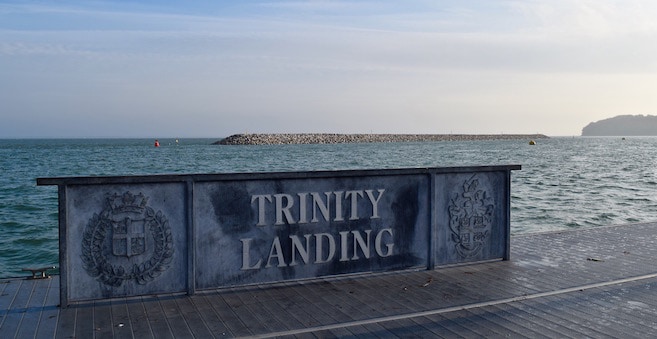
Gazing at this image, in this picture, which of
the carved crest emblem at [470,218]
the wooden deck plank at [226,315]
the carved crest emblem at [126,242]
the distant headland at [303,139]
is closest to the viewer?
the wooden deck plank at [226,315]

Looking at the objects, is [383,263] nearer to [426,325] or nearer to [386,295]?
[386,295]

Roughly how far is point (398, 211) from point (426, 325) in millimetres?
2202

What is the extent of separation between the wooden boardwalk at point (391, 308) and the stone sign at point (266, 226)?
20 cm

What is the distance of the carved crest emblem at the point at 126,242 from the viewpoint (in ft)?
19.8

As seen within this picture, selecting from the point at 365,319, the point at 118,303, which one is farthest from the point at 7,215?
the point at 365,319

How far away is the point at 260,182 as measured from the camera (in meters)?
6.66

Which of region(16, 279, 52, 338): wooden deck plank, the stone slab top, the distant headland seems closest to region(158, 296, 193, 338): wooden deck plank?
region(16, 279, 52, 338): wooden deck plank

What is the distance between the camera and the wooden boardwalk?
5219 millimetres

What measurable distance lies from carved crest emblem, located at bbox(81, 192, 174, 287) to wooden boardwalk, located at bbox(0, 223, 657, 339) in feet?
0.93

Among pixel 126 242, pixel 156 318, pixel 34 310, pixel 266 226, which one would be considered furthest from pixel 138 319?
pixel 266 226

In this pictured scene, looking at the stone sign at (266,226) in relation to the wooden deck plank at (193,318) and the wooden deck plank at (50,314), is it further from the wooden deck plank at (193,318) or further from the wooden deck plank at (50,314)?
the wooden deck plank at (193,318)

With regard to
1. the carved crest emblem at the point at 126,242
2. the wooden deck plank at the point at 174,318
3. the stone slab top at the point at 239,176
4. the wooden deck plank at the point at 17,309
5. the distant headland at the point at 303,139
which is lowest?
the wooden deck plank at the point at 174,318

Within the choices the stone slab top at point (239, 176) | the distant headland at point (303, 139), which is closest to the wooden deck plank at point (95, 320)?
the stone slab top at point (239, 176)

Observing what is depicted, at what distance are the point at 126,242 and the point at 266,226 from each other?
4.70 feet
